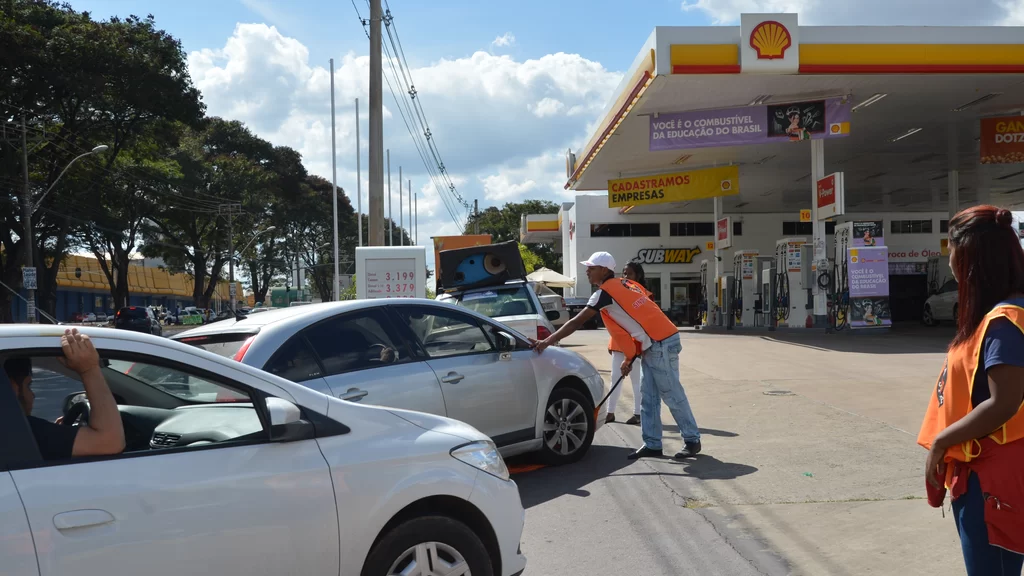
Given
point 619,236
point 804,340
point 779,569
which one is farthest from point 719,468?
point 619,236

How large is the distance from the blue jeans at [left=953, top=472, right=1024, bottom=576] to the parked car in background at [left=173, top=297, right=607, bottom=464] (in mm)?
3697

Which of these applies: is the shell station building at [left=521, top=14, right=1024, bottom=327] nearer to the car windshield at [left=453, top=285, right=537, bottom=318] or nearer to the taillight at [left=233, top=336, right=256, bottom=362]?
the car windshield at [left=453, top=285, right=537, bottom=318]

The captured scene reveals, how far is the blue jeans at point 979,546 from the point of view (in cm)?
262

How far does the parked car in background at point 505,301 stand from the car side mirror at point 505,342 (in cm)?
534

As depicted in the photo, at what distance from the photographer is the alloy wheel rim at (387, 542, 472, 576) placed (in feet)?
11.0

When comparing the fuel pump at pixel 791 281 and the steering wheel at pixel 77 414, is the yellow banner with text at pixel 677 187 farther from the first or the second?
the steering wheel at pixel 77 414

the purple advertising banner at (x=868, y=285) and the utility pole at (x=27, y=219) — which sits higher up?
the utility pole at (x=27, y=219)

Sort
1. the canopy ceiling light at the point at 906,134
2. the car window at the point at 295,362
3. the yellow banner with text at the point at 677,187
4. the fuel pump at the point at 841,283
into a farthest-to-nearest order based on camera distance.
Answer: the yellow banner with text at the point at 677,187
the canopy ceiling light at the point at 906,134
the fuel pump at the point at 841,283
the car window at the point at 295,362

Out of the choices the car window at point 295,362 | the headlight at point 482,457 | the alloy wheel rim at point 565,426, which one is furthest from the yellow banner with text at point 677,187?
the headlight at point 482,457

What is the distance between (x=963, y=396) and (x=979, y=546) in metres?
0.46

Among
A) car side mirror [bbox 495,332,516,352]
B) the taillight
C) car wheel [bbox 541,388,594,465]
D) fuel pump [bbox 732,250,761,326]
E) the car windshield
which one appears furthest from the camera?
fuel pump [bbox 732,250,761,326]

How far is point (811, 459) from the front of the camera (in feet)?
23.8

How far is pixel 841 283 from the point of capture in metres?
23.5

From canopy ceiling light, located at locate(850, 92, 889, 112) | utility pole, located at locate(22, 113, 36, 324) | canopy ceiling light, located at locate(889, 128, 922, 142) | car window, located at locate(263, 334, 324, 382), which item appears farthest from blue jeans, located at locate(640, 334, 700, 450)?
utility pole, located at locate(22, 113, 36, 324)
